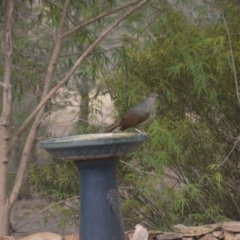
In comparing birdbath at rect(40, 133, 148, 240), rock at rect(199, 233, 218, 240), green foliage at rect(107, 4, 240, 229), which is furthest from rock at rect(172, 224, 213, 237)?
birdbath at rect(40, 133, 148, 240)

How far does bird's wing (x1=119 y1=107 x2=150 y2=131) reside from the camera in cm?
607

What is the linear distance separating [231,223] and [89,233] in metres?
1.35

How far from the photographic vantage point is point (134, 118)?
6.09 meters

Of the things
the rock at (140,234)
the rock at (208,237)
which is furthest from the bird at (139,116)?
the rock at (140,234)

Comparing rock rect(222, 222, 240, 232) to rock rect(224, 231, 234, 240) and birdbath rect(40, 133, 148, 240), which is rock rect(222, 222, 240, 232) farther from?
birdbath rect(40, 133, 148, 240)

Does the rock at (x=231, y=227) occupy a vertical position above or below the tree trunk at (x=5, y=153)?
below

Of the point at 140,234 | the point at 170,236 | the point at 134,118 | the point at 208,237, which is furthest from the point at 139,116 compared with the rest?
the point at 140,234

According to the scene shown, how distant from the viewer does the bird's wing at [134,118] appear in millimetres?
6066

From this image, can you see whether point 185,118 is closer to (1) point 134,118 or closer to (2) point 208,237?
(1) point 134,118

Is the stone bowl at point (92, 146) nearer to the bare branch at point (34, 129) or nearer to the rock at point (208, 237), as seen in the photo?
the bare branch at point (34, 129)

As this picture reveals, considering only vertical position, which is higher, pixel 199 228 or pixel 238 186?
pixel 238 186

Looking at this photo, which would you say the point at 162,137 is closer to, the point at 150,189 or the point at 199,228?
the point at 150,189

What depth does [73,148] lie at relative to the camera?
14.8 feet

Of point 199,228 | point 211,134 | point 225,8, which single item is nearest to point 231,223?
point 199,228
